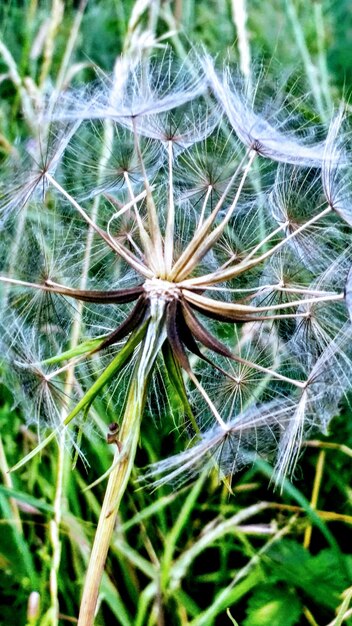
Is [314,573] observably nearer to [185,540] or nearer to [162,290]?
[185,540]

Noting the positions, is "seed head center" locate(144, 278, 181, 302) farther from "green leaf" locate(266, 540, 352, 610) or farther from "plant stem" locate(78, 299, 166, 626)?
"green leaf" locate(266, 540, 352, 610)

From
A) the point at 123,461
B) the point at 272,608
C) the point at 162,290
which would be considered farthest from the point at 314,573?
the point at 162,290

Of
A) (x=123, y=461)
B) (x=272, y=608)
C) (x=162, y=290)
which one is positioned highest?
(x=162, y=290)

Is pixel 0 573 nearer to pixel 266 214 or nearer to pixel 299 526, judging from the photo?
pixel 299 526

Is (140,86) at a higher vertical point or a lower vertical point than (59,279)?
higher

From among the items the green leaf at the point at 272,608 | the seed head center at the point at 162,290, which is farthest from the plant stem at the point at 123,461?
the green leaf at the point at 272,608

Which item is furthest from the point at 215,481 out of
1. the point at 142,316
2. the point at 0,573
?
the point at 142,316
